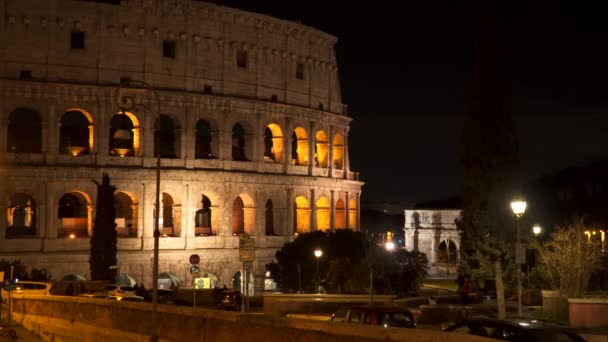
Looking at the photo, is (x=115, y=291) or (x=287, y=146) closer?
(x=115, y=291)

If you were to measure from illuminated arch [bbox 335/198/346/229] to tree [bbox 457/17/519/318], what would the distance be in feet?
110

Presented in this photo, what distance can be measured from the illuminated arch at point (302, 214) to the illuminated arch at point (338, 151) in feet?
18.2

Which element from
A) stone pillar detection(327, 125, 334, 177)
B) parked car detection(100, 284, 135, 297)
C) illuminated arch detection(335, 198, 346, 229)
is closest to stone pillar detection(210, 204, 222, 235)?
stone pillar detection(327, 125, 334, 177)

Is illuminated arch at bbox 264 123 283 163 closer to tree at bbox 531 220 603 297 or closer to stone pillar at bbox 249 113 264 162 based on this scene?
stone pillar at bbox 249 113 264 162

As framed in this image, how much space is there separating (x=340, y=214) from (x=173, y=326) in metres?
43.8

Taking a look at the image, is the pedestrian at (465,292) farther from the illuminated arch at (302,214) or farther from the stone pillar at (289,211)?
the illuminated arch at (302,214)

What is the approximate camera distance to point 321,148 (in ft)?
219

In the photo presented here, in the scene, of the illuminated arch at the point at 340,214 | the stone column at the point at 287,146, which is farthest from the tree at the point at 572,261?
the illuminated arch at the point at 340,214

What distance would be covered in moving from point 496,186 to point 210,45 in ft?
93.0

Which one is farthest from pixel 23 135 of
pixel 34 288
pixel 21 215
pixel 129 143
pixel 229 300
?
pixel 229 300

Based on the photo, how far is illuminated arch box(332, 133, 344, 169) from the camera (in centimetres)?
6850

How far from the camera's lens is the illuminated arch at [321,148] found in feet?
219

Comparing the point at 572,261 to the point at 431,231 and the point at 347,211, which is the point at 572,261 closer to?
the point at 347,211

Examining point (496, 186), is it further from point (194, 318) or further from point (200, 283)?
point (200, 283)
